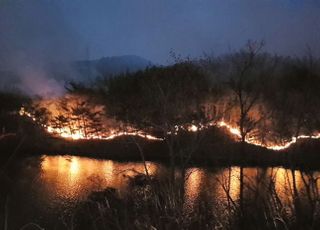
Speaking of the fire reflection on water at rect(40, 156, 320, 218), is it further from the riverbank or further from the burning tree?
the burning tree

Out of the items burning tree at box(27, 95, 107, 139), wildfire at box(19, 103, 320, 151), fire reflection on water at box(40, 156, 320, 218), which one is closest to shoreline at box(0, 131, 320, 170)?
wildfire at box(19, 103, 320, 151)

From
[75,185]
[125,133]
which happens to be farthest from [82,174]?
[125,133]

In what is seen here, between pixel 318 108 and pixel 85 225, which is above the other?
pixel 318 108

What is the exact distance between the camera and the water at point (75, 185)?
730 inches

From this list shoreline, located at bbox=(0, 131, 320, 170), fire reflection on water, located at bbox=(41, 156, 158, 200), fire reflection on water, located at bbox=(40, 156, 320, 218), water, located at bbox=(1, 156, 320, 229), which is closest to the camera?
water, located at bbox=(1, 156, 320, 229)

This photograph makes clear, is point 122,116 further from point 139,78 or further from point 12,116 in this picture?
point 12,116

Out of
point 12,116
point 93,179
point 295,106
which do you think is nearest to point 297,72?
point 295,106

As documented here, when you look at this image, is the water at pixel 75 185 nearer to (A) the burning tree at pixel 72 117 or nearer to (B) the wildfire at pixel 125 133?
(B) the wildfire at pixel 125 133

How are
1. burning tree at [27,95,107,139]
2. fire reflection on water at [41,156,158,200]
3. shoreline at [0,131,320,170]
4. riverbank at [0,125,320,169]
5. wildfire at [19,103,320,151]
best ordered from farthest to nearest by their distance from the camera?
burning tree at [27,95,107,139] < wildfire at [19,103,320,151] < riverbank at [0,125,320,169] < shoreline at [0,131,320,170] < fire reflection on water at [41,156,158,200]

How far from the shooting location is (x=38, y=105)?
134ft

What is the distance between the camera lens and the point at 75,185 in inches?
950

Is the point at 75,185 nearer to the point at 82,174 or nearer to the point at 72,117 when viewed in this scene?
the point at 82,174

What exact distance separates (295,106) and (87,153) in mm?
15771

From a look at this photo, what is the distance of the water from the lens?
730 inches
